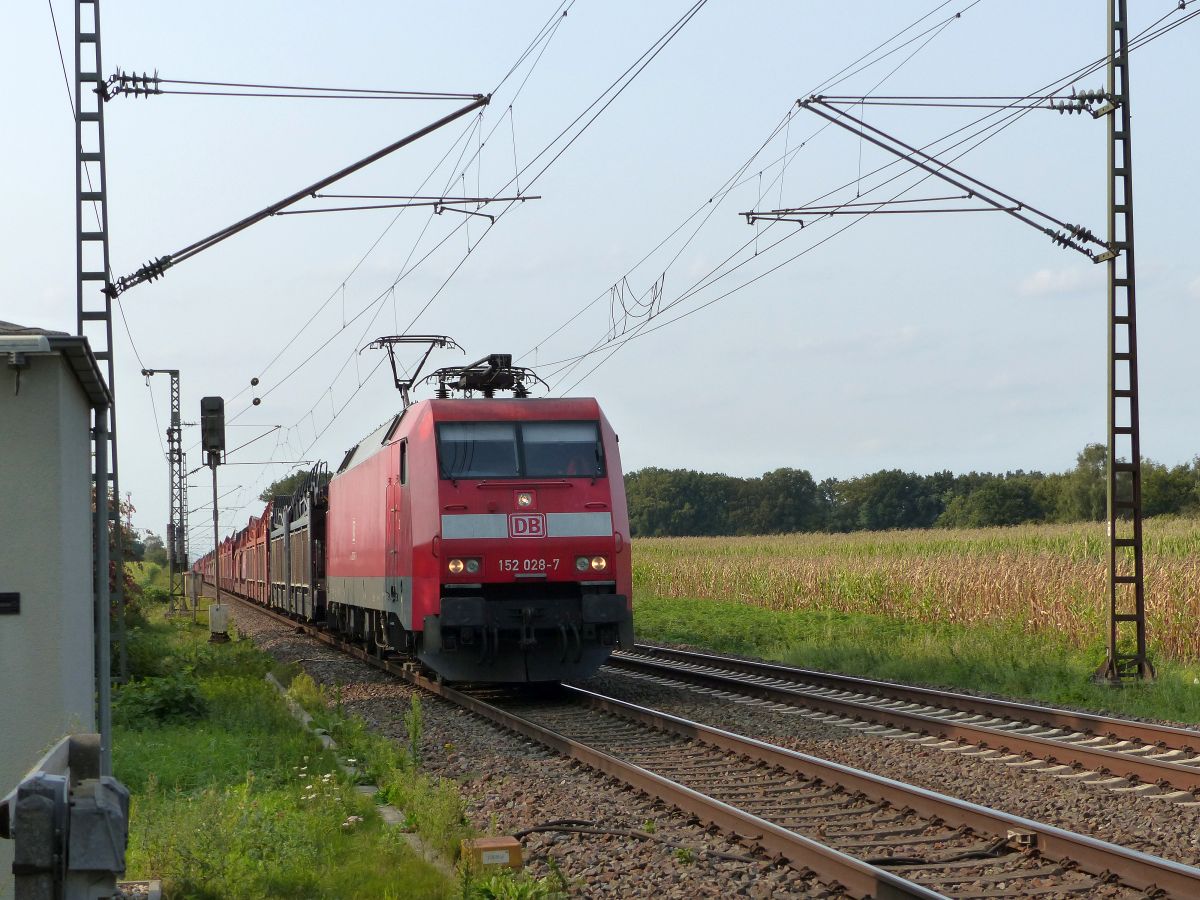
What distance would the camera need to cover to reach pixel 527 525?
49.3 ft

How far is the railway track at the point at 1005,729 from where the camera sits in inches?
392

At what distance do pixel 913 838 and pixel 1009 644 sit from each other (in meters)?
Result: 12.7

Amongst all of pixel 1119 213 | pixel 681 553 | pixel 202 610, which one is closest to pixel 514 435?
pixel 1119 213

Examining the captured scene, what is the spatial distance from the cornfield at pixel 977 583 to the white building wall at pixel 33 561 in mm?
15423

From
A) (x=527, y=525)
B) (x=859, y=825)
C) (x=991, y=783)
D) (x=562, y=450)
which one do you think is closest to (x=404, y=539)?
(x=527, y=525)

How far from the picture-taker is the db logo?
15.0 metres

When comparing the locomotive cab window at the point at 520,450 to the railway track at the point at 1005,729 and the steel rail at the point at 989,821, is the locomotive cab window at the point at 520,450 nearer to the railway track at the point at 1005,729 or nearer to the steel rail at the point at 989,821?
the railway track at the point at 1005,729

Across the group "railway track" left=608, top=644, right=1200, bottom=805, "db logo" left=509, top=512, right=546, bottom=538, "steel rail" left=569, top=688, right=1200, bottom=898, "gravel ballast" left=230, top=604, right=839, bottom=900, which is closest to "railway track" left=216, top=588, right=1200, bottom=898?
"steel rail" left=569, top=688, right=1200, bottom=898

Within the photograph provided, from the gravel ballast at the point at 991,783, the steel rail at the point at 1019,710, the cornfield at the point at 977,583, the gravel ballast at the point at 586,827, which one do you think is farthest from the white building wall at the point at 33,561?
the cornfield at the point at 977,583

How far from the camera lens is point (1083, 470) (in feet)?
297

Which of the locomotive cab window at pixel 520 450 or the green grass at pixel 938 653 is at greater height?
the locomotive cab window at pixel 520 450

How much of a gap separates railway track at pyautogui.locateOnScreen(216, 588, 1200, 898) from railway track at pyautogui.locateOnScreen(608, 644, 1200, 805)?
6.11 ft

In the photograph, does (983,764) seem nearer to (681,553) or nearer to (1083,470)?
(681,553)

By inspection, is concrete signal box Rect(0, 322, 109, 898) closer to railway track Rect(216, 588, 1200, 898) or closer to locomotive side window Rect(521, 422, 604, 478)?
railway track Rect(216, 588, 1200, 898)
